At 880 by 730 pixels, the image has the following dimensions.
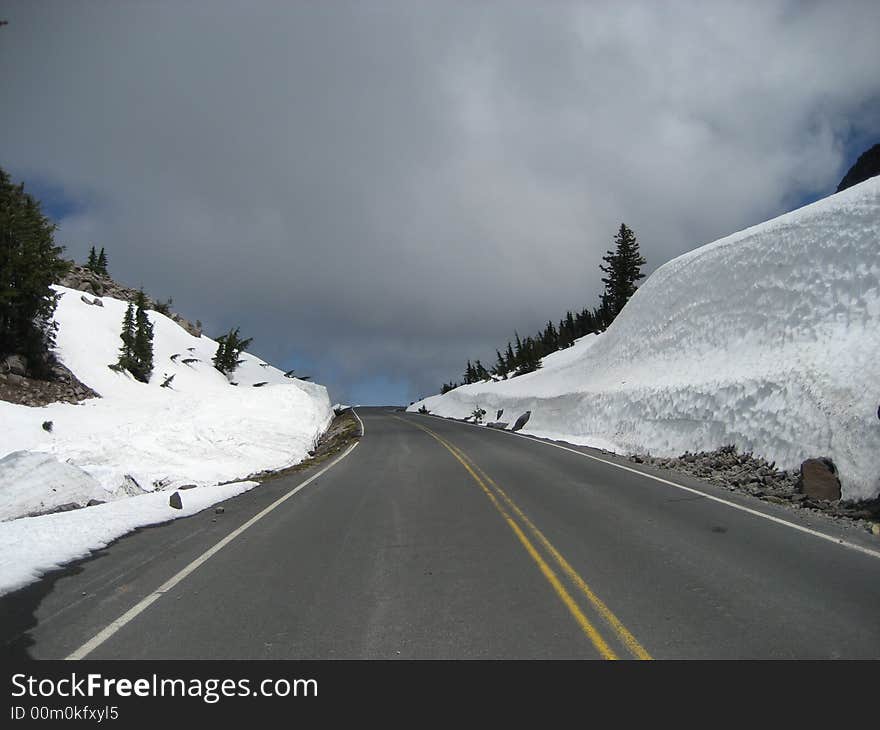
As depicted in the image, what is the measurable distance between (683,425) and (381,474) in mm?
10947

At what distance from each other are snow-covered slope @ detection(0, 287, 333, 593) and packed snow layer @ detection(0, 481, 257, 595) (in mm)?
14

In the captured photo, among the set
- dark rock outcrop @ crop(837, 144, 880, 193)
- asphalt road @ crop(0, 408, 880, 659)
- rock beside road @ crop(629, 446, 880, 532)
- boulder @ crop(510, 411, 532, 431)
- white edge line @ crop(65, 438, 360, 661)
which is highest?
dark rock outcrop @ crop(837, 144, 880, 193)

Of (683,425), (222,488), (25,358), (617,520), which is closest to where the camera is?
(617,520)

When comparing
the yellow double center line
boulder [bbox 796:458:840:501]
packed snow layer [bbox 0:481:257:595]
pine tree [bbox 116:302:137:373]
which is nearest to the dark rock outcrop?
boulder [bbox 796:458:840:501]

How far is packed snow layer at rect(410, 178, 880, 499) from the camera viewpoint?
1154cm

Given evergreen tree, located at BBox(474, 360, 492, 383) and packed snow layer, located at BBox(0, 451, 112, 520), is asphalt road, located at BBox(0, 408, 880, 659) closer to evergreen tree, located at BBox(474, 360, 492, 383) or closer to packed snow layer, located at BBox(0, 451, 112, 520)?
packed snow layer, located at BBox(0, 451, 112, 520)

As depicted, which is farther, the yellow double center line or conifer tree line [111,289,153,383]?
conifer tree line [111,289,153,383]

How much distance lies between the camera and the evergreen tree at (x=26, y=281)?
25.1 metres

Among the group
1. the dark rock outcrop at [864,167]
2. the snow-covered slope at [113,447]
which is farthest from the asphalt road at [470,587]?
the dark rock outcrop at [864,167]

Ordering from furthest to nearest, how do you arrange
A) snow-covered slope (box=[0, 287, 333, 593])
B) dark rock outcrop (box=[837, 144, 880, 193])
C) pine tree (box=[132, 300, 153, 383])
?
dark rock outcrop (box=[837, 144, 880, 193])
pine tree (box=[132, 300, 153, 383])
snow-covered slope (box=[0, 287, 333, 593])

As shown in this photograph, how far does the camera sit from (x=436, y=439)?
25656 millimetres

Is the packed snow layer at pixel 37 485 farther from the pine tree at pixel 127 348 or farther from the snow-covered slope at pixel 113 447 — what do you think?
the pine tree at pixel 127 348

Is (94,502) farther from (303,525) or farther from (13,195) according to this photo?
(13,195)
